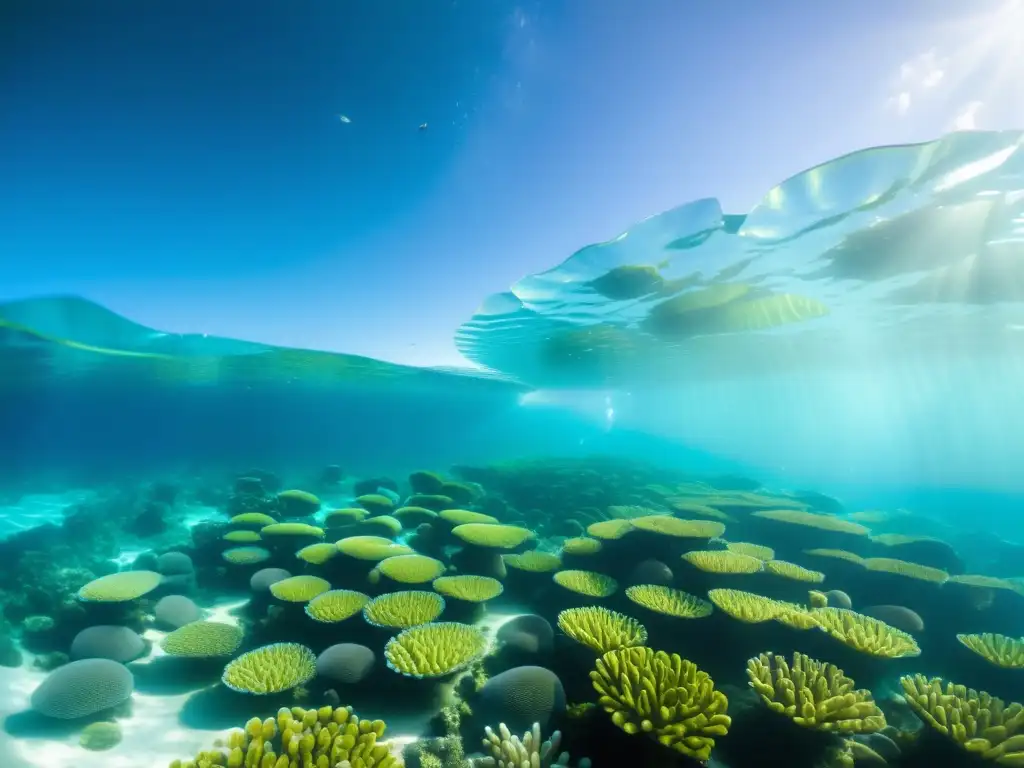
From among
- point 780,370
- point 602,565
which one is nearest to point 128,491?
point 602,565

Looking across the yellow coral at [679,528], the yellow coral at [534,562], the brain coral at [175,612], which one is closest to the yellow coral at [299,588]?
the brain coral at [175,612]

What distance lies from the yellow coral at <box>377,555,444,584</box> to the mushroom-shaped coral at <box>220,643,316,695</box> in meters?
1.55

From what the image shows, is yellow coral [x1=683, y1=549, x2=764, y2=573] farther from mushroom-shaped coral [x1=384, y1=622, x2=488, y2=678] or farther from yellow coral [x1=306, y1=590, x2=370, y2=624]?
yellow coral [x1=306, y1=590, x2=370, y2=624]

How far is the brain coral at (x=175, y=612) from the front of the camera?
6.88 m

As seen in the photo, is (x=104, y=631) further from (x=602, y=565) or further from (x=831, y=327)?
(x=831, y=327)

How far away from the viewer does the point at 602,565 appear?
778cm

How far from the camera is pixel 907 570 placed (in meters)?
7.68

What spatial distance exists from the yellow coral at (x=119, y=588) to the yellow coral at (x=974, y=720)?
32.7ft

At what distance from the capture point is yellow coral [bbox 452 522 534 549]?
7672mm

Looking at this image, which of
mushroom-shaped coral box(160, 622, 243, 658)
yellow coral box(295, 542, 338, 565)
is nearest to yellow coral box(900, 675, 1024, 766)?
yellow coral box(295, 542, 338, 565)

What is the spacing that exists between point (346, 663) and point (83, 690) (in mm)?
2926

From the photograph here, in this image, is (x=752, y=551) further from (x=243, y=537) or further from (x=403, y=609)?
(x=243, y=537)

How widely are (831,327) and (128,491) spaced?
122 feet

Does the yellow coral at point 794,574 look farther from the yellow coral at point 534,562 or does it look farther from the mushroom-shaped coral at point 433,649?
the mushroom-shaped coral at point 433,649
